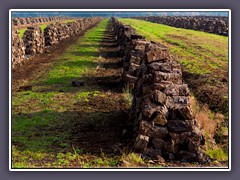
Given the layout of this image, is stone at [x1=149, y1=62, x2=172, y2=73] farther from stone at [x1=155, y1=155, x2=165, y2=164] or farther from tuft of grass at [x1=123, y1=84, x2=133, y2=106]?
tuft of grass at [x1=123, y1=84, x2=133, y2=106]

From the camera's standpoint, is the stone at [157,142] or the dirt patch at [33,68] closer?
the stone at [157,142]

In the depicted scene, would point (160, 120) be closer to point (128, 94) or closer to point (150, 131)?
point (150, 131)

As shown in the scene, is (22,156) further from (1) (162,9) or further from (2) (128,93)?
(2) (128,93)

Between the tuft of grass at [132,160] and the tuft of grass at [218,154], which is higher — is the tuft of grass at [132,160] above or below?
above

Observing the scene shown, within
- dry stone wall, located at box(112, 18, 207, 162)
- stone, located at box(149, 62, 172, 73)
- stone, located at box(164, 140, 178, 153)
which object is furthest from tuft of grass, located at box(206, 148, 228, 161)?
stone, located at box(149, 62, 172, 73)

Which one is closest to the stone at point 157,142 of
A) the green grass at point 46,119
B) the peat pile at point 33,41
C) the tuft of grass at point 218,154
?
the tuft of grass at point 218,154

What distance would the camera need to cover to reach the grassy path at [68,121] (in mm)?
12961

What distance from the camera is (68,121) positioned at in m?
16.7

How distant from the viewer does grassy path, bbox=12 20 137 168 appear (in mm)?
12961

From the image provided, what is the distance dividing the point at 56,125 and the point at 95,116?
75.7 inches

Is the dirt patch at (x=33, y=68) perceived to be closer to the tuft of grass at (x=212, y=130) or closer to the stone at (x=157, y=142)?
the tuft of grass at (x=212, y=130)

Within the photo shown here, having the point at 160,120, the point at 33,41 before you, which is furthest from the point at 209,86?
the point at 33,41

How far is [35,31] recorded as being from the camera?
40094 millimetres

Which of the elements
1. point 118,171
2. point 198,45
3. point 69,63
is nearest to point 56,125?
point 118,171
